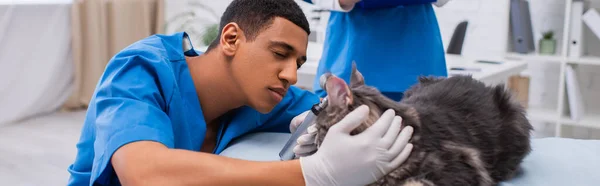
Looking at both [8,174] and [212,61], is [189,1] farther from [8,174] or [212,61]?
[212,61]

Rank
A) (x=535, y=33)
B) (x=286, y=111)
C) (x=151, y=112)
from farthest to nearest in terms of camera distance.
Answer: (x=535, y=33), (x=286, y=111), (x=151, y=112)

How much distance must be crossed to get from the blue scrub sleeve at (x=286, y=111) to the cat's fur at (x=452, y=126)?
0.36 meters

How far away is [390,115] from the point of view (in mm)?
1004

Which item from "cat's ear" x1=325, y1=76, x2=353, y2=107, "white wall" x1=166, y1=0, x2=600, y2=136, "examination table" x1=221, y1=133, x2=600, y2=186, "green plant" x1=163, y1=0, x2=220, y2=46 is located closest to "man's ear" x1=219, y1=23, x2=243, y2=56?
"examination table" x1=221, y1=133, x2=600, y2=186

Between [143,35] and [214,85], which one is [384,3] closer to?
[214,85]

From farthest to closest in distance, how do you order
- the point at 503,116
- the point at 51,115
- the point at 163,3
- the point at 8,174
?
the point at 163,3 → the point at 51,115 → the point at 8,174 → the point at 503,116

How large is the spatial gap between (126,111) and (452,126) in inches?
22.5

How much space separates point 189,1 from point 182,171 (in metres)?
3.46

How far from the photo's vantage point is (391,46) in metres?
1.72

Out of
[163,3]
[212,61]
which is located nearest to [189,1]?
[163,3]

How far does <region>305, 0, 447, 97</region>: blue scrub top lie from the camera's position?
1710mm

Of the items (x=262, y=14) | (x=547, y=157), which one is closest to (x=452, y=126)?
(x=547, y=157)

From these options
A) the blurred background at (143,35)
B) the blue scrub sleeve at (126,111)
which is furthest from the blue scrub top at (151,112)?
the blurred background at (143,35)

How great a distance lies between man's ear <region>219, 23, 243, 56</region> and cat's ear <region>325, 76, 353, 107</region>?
0.37m
